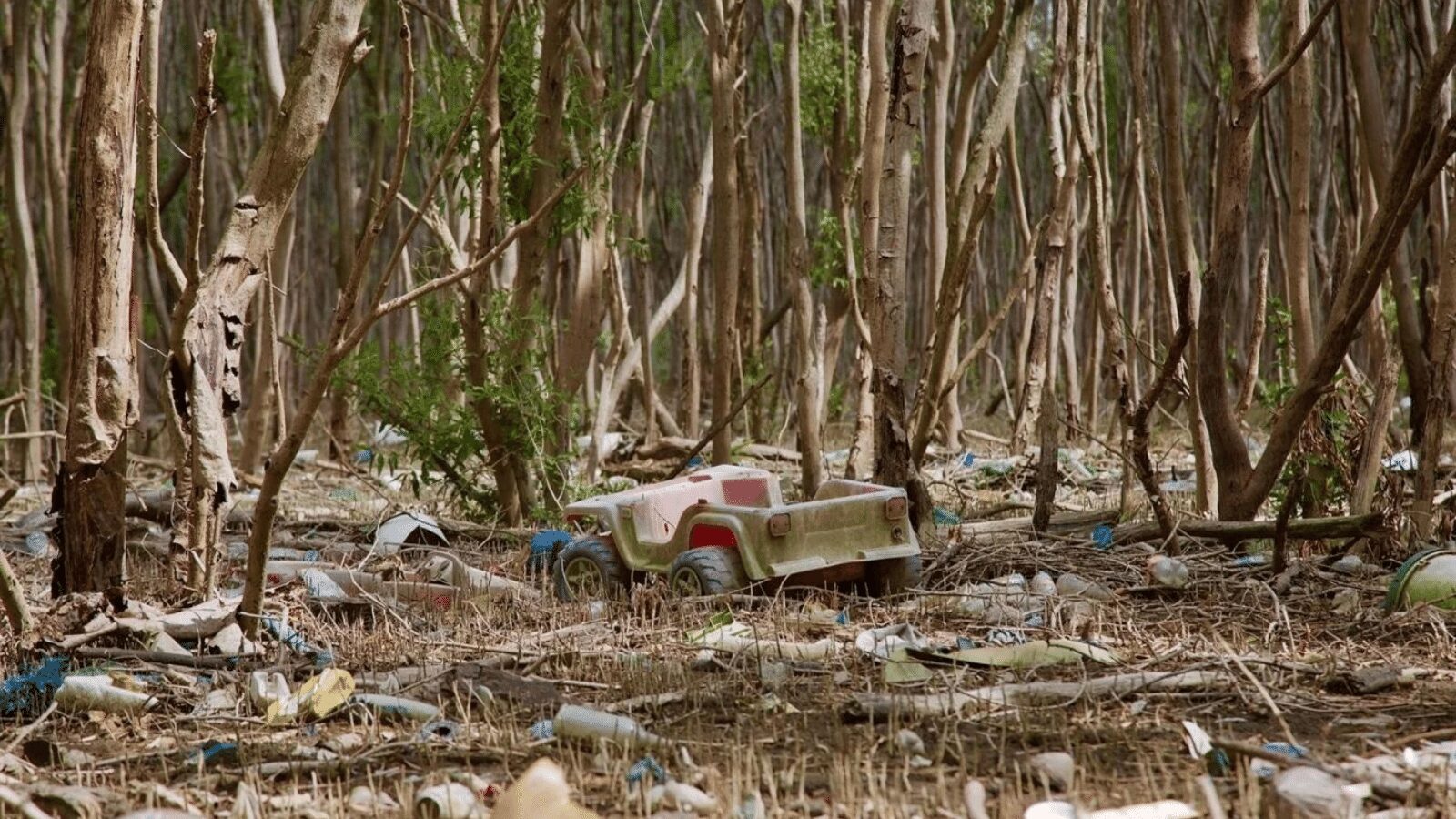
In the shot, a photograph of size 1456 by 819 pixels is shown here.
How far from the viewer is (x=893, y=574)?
4.41m

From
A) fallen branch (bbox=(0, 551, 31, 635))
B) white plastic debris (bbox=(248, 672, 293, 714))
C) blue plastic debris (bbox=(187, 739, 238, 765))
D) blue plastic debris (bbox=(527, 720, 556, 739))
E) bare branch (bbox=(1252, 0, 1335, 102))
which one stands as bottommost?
blue plastic debris (bbox=(527, 720, 556, 739))

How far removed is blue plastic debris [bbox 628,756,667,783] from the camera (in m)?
2.56

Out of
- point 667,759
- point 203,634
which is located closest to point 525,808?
point 667,759

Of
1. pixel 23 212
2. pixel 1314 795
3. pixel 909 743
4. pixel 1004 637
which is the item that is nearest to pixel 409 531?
pixel 1004 637

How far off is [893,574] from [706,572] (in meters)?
0.59

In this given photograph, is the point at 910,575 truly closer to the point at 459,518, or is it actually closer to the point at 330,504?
the point at 459,518

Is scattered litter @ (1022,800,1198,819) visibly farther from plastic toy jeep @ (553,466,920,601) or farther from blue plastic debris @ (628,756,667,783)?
plastic toy jeep @ (553,466,920,601)

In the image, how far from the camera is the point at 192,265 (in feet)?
11.6

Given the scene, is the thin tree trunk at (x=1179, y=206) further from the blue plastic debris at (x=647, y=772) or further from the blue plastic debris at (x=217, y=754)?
the blue plastic debris at (x=217, y=754)

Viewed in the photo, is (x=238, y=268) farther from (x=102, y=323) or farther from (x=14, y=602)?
(x=14, y=602)

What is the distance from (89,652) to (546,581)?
150cm

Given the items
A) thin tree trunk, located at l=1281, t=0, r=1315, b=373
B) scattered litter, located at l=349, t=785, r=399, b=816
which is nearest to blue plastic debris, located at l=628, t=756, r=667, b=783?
scattered litter, located at l=349, t=785, r=399, b=816

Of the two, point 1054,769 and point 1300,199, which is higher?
point 1300,199

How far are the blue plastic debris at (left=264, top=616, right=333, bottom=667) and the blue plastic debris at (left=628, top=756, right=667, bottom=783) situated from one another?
1208 millimetres
